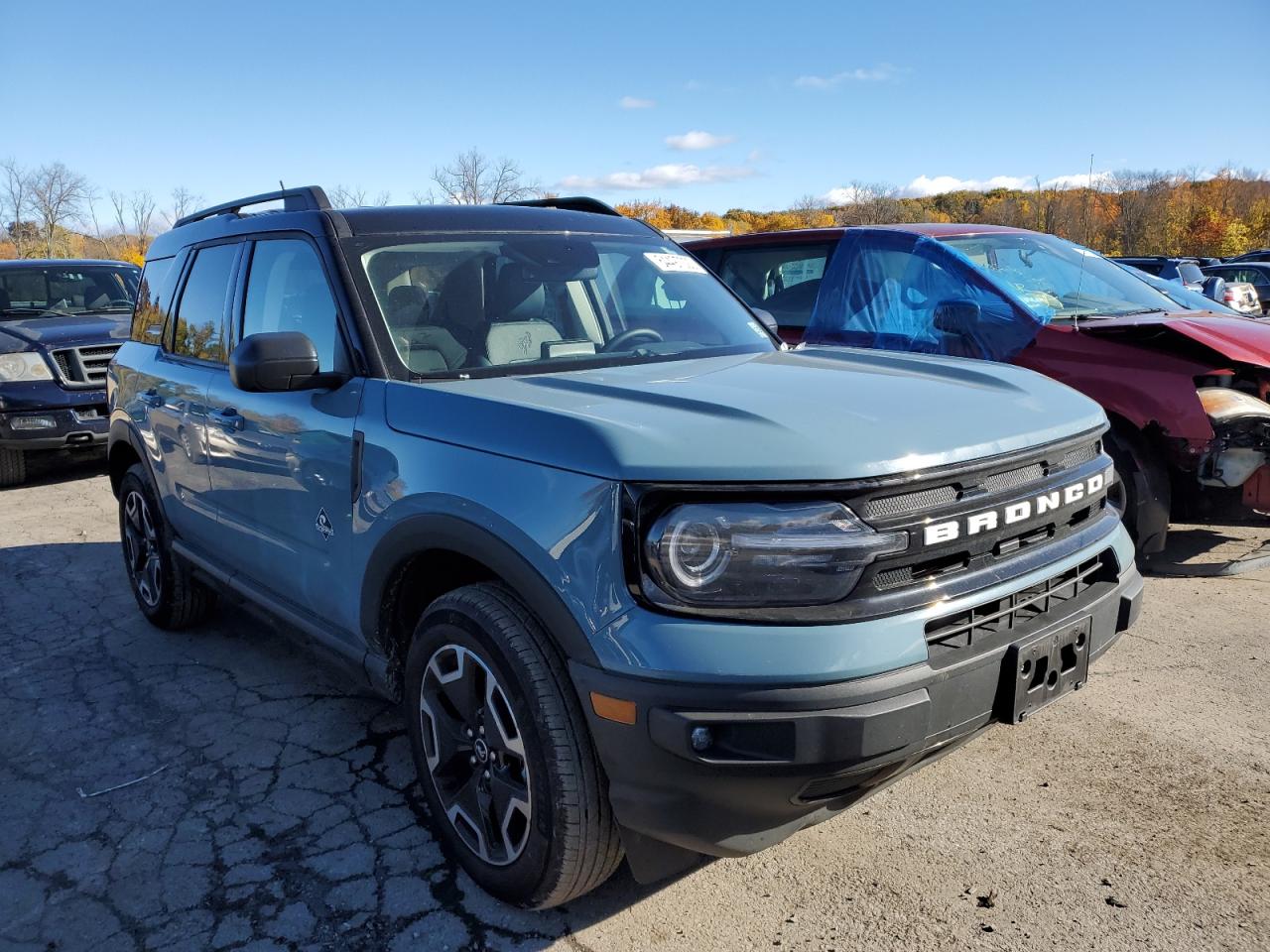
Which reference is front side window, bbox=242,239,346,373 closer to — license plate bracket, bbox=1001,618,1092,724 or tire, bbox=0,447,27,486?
license plate bracket, bbox=1001,618,1092,724

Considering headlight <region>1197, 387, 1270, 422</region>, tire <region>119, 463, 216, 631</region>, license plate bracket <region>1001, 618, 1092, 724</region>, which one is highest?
headlight <region>1197, 387, 1270, 422</region>

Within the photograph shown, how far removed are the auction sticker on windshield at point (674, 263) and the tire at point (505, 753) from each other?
179 centimetres

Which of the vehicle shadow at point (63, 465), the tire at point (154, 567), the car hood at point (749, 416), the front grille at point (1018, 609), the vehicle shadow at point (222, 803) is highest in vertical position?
the car hood at point (749, 416)

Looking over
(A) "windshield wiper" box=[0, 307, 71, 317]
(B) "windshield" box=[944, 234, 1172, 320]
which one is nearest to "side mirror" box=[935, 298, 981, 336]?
(B) "windshield" box=[944, 234, 1172, 320]

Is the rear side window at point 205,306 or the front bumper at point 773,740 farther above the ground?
the rear side window at point 205,306

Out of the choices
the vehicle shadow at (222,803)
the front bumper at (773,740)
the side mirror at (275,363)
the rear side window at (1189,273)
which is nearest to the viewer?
the front bumper at (773,740)

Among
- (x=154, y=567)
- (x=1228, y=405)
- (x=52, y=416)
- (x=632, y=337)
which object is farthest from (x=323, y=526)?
(x=52, y=416)

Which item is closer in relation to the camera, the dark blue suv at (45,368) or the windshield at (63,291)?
the dark blue suv at (45,368)

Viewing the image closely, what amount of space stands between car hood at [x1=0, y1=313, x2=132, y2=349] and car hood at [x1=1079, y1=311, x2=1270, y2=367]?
794cm

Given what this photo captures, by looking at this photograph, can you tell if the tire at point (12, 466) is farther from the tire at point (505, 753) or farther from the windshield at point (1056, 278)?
the windshield at point (1056, 278)

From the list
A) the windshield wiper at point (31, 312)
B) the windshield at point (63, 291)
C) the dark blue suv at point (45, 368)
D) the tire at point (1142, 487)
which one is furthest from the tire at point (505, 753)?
the windshield wiper at point (31, 312)

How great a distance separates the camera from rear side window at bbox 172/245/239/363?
379 centimetres

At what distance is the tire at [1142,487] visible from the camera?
4.48m

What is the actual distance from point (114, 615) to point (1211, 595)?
557 centimetres
